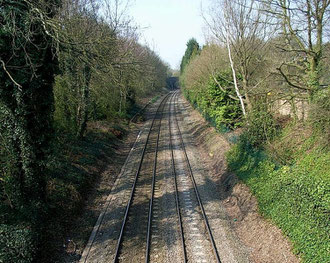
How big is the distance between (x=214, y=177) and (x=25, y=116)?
960 centimetres

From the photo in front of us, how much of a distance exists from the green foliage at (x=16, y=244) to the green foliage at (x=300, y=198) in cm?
749

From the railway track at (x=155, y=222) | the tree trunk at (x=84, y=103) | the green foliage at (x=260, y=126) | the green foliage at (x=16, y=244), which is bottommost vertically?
the railway track at (x=155, y=222)

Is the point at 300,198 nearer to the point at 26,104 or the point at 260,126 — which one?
the point at 260,126

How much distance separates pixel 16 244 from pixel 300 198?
8155mm

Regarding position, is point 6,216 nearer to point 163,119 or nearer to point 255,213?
point 255,213

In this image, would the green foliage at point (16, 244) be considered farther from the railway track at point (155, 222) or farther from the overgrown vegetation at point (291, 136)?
the overgrown vegetation at point (291, 136)

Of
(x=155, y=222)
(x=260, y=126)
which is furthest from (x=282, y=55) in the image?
(x=155, y=222)

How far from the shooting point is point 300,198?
7836 mm

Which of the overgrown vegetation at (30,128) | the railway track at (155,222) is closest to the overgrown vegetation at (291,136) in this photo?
the railway track at (155,222)

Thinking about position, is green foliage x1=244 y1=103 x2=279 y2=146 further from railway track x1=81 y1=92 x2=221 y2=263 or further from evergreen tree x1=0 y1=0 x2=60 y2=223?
evergreen tree x1=0 y1=0 x2=60 y2=223

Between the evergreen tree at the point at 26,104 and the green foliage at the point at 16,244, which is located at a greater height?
the evergreen tree at the point at 26,104

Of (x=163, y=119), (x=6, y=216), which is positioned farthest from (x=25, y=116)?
(x=163, y=119)

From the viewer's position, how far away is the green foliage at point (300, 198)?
271 inches

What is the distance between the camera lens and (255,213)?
993 cm
